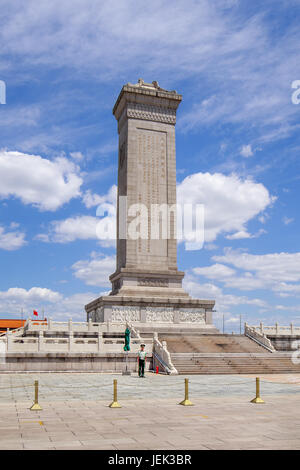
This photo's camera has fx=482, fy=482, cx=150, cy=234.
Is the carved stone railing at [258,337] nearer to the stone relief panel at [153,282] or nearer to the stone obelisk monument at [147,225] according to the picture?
the stone obelisk monument at [147,225]

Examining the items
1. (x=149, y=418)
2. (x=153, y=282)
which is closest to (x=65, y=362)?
(x=153, y=282)

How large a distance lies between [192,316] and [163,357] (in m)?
14.3

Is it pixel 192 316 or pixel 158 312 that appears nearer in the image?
pixel 158 312

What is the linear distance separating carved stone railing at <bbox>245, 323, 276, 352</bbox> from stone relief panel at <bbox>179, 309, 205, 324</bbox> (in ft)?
17.0

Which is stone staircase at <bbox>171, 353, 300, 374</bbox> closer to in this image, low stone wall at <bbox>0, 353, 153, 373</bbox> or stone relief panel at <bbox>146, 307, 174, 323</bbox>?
low stone wall at <bbox>0, 353, 153, 373</bbox>

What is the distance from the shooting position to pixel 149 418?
11.9m

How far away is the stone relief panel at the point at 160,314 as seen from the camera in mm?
41031

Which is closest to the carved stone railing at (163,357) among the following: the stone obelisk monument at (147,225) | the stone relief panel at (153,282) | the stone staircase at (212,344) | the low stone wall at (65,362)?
the stone staircase at (212,344)

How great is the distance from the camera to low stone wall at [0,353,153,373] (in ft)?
88.6

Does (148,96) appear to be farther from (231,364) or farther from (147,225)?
(231,364)

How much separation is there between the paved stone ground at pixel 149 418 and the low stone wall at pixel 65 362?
7.12m

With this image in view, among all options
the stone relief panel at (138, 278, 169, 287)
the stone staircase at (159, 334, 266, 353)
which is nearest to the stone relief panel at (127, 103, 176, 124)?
the stone relief panel at (138, 278, 169, 287)

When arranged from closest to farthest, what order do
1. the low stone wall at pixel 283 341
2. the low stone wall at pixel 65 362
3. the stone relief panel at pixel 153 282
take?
the low stone wall at pixel 65 362 → the low stone wall at pixel 283 341 → the stone relief panel at pixel 153 282
